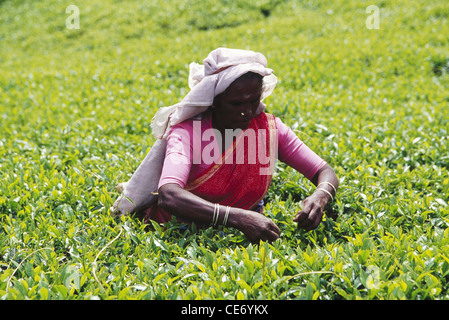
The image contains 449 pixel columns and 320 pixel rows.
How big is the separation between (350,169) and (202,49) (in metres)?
6.36

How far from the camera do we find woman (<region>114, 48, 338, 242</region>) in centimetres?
256

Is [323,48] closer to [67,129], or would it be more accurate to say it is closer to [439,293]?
[67,129]

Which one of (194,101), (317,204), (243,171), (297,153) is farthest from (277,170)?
(194,101)

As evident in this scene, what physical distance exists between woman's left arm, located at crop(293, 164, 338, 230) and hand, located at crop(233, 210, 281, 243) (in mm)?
209

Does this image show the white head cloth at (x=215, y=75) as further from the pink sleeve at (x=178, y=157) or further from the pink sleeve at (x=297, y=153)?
the pink sleeve at (x=297, y=153)

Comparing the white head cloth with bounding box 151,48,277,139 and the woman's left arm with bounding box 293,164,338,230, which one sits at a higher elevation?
the white head cloth with bounding box 151,48,277,139

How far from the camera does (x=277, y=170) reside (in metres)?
3.91

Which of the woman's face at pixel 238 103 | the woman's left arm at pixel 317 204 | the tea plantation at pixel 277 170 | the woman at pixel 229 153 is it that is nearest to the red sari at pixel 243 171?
the woman at pixel 229 153

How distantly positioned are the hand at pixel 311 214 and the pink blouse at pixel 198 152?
0.36 m

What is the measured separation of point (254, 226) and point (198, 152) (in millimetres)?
614

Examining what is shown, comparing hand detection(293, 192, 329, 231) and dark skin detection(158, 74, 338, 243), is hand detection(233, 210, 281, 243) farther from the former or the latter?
hand detection(293, 192, 329, 231)

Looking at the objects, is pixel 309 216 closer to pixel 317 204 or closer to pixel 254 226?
pixel 317 204

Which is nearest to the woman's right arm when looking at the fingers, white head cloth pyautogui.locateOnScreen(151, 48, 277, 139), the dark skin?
the dark skin
